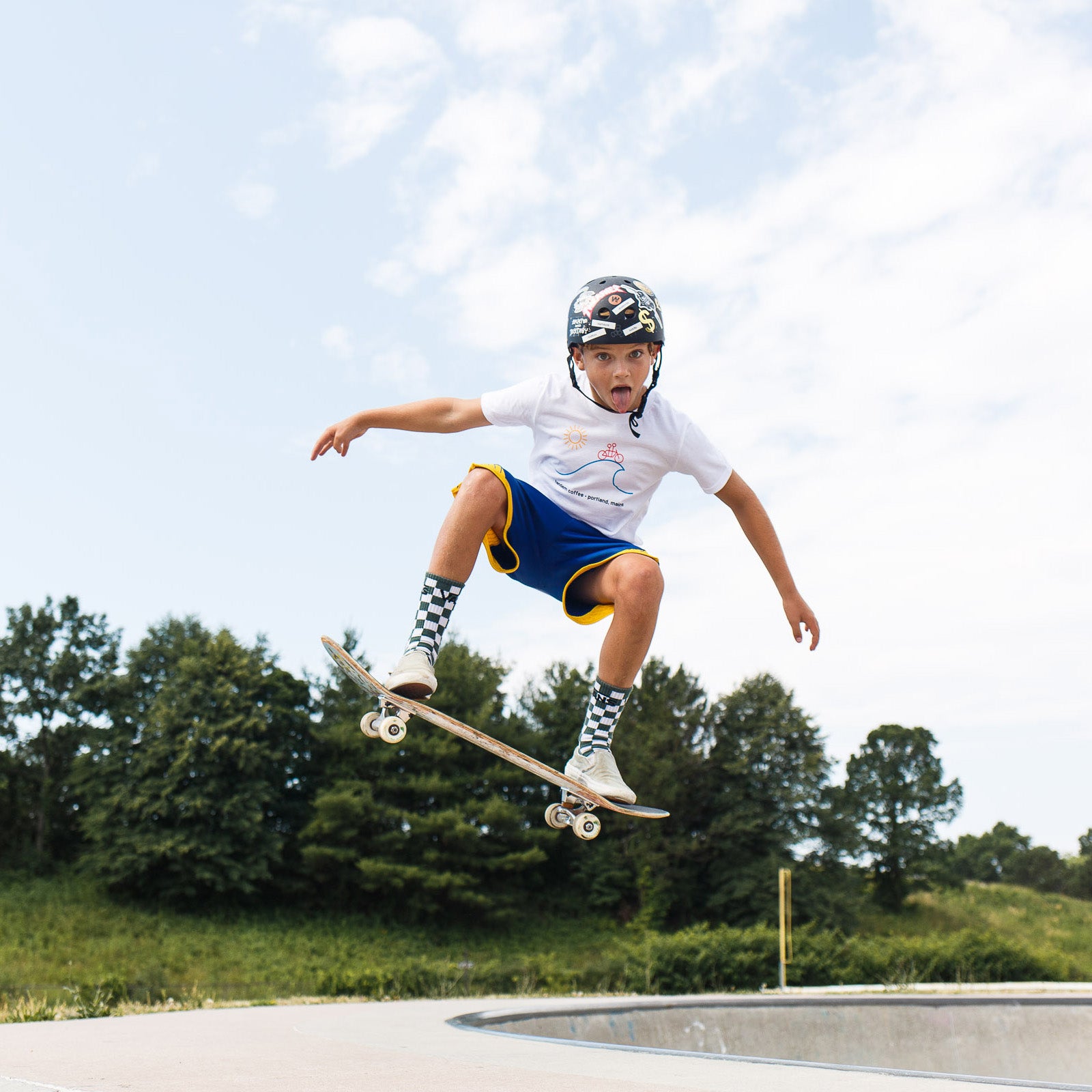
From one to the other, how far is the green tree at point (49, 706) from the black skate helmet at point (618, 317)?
130 ft

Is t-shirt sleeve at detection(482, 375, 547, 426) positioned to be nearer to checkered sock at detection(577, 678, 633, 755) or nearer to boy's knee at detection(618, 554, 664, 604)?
boy's knee at detection(618, 554, 664, 604)

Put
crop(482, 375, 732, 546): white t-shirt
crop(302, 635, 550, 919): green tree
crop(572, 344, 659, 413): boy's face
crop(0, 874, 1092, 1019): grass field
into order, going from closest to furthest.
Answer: crop(572, 344, 659, 413): boy's face < crop(482, 375, 732, 546): white t-shirt < crop(0, 874, 1092, 1019): grass field < crop(302, 635, 550, 919): green tree

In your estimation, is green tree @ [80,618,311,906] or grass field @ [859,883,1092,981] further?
grass field @ [859,883,1092,981]

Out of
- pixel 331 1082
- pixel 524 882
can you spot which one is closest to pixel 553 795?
pixel 524 882

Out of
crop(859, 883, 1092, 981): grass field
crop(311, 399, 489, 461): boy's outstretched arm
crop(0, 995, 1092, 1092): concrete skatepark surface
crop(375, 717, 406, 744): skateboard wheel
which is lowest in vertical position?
crop(859, 883, 1092, 981): grass field

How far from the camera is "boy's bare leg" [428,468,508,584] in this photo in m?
4.83

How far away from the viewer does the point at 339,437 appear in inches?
194

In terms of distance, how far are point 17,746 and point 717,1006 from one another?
37393mm

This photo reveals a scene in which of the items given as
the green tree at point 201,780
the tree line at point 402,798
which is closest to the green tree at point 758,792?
the tree line at point 402,798

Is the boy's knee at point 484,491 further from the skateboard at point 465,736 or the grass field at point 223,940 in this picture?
the grass field at point 223,940

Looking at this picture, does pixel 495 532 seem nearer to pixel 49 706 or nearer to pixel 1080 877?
pixel 49 706

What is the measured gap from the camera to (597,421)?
5.00 meters

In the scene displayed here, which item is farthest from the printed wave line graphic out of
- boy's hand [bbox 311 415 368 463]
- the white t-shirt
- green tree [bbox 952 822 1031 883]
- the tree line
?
green tree [bbox 952 822 1031 883]

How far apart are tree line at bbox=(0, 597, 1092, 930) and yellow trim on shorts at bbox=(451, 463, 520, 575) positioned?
101ft
